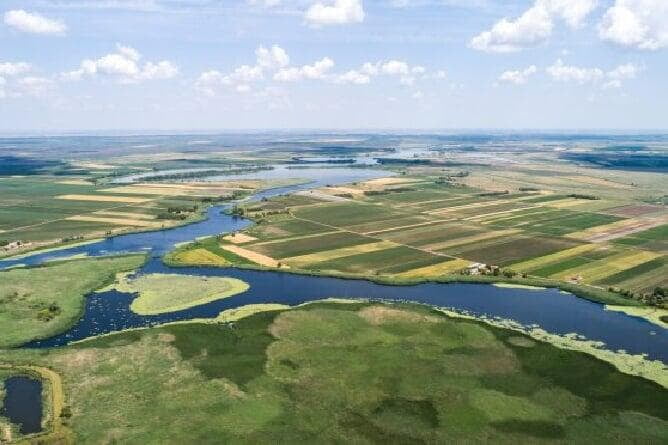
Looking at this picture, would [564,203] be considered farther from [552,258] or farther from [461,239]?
[552,258]

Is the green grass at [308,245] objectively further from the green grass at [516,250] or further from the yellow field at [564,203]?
the yellow field at [564,203]

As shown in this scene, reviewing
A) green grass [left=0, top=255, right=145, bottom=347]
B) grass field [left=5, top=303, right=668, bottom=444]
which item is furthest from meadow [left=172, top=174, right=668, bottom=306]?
grass field [left=5, top=303, right=668, bottom=444]

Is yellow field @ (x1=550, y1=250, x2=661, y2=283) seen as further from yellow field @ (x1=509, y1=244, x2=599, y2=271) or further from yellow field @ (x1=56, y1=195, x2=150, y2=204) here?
yellow field @ (x1=56, y1=195, x2=150, y2=204)

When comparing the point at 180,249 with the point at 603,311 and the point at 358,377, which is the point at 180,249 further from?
the point at 603,311

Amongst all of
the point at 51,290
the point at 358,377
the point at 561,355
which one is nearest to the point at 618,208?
the point at 561,355

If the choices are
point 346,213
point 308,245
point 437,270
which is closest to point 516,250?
point 437,270

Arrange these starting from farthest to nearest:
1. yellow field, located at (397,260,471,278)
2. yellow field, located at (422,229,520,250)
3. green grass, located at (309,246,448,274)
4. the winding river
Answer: yellow field, located at (422,229,520,250) < green grass, located at (309,246,448,274) < yellow field, located at (397,260,471,278) < the winding river
